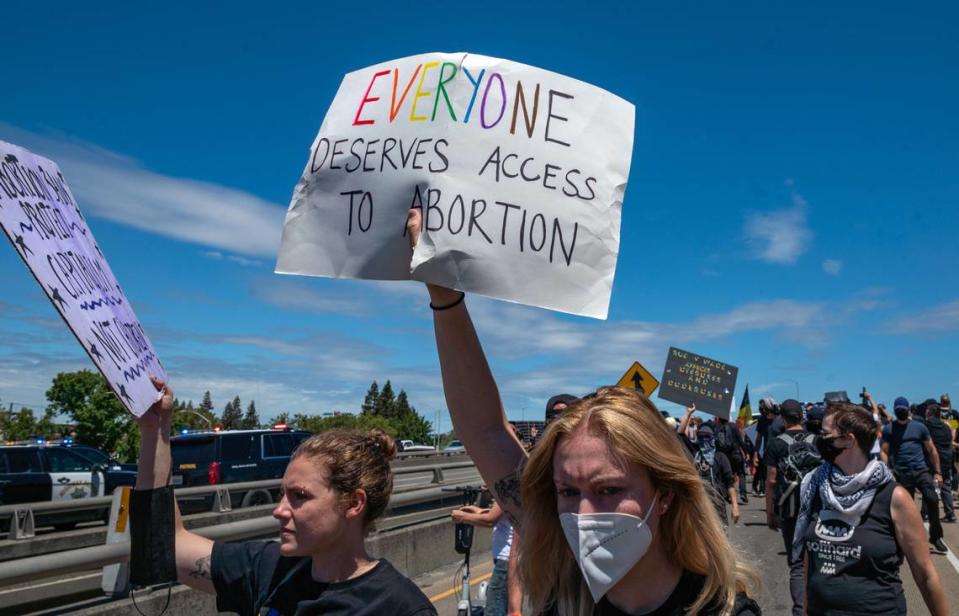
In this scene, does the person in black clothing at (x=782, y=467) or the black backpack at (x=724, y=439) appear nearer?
the person in black clothing at (x=782, y=467)

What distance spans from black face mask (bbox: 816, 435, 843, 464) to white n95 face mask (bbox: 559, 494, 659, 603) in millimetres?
3087

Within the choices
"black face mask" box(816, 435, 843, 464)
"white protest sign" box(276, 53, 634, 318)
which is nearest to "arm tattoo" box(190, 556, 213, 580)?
"white protest sign" box(276, 53, 634, 318)

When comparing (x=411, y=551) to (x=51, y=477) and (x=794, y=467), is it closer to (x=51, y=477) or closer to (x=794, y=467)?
(x=794, y=467)

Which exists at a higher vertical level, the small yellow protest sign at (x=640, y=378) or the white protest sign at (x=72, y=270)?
the small yellow protest sign at (x=640, y=378)

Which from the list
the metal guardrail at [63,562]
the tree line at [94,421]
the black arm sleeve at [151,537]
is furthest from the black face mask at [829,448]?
the tree line at [94,421]

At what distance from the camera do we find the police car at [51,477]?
1955 cm

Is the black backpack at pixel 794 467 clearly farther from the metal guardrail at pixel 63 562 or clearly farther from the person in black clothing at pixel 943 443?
the person in black clothing at pixel 943 443

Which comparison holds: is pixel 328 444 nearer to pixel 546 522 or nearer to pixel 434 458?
pixel 546 522

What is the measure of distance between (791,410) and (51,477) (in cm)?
1820

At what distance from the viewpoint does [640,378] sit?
15.4 m

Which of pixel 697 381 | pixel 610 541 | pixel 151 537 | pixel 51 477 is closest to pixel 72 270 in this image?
pixel 151 537

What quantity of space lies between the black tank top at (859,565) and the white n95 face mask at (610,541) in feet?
9.30

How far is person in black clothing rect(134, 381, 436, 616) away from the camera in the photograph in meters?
2.78

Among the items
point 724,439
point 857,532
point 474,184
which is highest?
point 474,184
